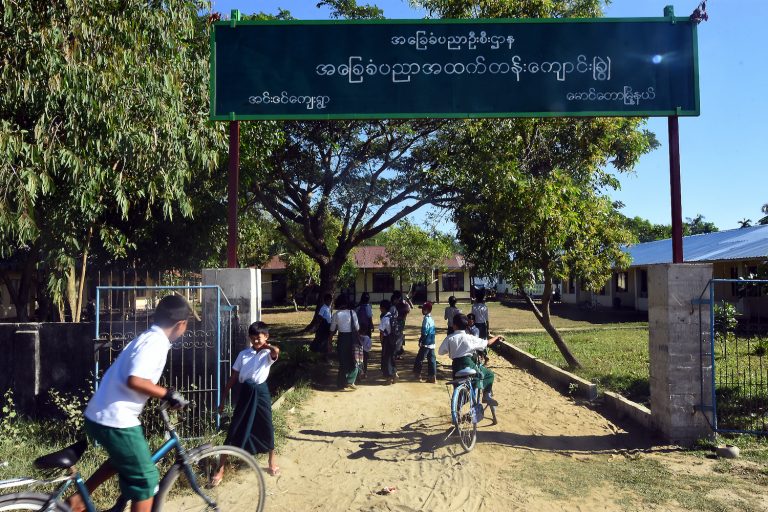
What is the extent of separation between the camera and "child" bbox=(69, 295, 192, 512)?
3596mm

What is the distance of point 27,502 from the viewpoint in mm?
3408

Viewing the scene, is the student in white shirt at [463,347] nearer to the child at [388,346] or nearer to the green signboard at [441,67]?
the green signboard at [441,67]

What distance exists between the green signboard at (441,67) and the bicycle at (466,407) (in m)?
3.20

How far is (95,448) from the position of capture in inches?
244

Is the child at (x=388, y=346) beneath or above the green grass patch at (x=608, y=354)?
above

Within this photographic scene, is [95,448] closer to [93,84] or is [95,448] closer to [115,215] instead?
[93,84]

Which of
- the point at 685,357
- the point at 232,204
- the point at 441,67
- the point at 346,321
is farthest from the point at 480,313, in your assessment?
the point at 232,204

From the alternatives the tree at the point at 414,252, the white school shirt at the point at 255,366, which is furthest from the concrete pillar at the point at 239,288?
the tree at the point at 414,252

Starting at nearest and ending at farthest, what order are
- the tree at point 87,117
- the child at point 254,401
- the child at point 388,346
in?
the child at point 254,401, the tree at point 87,117, the child at point 388,346

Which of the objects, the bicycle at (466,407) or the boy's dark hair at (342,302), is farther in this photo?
the boy's dark hair at (342,302)

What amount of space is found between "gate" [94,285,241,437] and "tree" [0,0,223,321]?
157 cm

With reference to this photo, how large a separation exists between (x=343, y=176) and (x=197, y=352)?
35.2ft

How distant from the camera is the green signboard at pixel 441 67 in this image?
24.5ft

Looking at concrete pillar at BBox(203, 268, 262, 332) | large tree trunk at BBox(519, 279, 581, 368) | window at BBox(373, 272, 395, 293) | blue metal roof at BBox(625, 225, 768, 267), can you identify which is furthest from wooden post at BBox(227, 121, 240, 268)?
window at BBox(373, 272, 395, 293)
